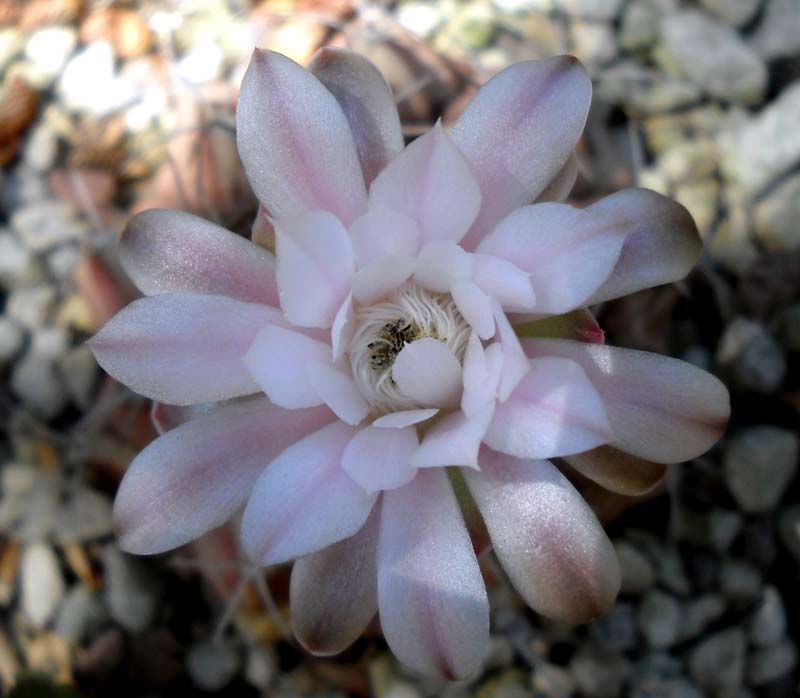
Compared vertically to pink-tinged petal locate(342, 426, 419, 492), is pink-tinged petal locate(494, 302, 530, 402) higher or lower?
higher

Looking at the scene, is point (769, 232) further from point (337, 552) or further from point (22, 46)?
point (22, 46)

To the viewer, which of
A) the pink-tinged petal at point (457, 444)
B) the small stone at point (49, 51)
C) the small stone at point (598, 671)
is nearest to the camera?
the pink-tinged petal at point (457, 444)

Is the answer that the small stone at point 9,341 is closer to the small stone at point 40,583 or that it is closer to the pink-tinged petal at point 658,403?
the small stone at point 40,583

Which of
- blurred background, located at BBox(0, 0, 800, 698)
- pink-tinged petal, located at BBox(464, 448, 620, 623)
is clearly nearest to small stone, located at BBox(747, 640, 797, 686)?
blurred background, located at BBox(0, 0, 800, 698)

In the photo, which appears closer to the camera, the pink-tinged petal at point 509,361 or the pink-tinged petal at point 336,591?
the pink-tinged petal at point 509,361

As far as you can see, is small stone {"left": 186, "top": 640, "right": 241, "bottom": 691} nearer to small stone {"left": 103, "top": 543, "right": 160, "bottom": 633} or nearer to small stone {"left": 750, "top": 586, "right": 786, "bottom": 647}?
small stone {"left": 103, "top": 543, "right": 160, "bottom": 633}

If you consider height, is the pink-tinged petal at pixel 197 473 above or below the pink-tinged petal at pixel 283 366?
below

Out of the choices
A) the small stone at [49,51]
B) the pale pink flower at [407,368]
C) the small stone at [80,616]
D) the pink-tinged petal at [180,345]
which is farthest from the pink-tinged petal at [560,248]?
the small stone at [49,51]

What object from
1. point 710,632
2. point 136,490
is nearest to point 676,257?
point 136,490
